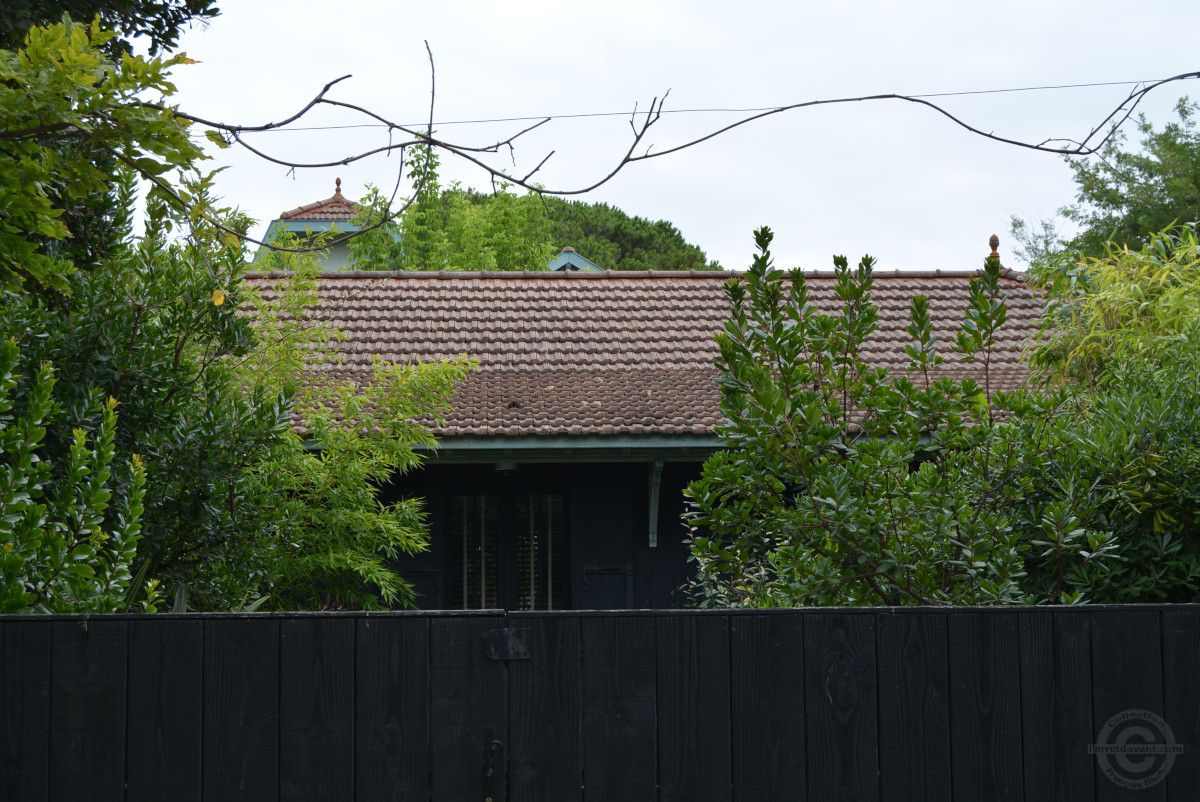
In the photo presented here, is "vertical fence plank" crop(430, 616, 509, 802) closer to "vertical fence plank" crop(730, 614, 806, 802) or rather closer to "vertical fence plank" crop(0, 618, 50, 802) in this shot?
"vertical fence plank" crop(730, 614, 806, 802)

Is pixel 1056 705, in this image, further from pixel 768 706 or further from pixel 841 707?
pixel 768 706

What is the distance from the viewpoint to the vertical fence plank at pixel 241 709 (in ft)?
10.4

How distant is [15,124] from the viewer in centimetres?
348

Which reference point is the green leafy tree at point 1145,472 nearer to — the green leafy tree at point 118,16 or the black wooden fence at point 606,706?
the black wooden fence at point 606,706

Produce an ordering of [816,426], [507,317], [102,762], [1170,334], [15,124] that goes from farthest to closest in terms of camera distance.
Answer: [507,317]
[1170,334]
[816,426]
[15,124]
[102,762]

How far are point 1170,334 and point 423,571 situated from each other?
7.44 m

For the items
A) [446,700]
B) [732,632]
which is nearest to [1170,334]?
[732,632]

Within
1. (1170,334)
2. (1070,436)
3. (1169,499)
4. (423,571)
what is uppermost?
(1170,334)

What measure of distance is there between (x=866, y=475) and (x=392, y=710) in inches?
87.3

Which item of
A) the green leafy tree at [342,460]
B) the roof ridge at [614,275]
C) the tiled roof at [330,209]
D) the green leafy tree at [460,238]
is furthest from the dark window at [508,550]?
the tiled roof at [330,209]

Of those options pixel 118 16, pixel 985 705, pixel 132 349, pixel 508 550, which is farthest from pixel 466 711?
pixel 508 550

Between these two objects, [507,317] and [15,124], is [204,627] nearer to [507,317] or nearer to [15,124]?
[15,124]

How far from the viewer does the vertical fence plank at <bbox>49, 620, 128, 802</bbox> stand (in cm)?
316

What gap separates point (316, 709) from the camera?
319 cm
